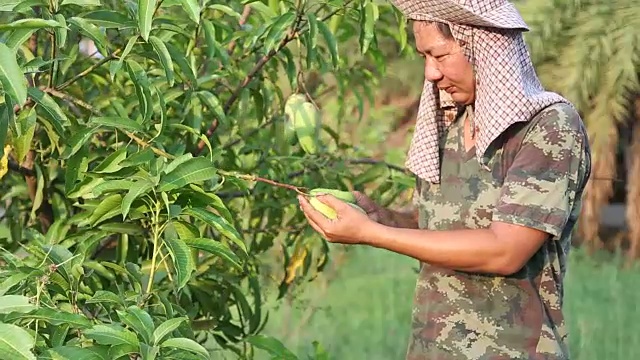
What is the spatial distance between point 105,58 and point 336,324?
3.04m

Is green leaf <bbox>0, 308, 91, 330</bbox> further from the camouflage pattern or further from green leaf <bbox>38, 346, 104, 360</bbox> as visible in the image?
the camouflage pattern

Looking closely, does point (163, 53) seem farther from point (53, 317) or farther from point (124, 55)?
point (53, 317)

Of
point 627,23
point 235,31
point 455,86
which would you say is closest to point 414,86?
point 627,23

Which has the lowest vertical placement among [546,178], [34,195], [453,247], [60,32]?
[34,195]

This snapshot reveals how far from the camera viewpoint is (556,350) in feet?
6.36

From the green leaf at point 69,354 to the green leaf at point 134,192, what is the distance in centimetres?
25

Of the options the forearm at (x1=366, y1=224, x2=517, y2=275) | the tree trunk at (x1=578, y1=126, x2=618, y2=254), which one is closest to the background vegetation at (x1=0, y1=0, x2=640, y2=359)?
the forearm at (x1=366, y1=224, x2=517, y2=275)

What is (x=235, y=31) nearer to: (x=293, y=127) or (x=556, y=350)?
(x=293, y=127)

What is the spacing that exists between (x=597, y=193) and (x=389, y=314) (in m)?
2.43

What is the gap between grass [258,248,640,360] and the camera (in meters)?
4.32

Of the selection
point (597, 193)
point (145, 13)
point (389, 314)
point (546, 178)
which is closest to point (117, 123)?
point (145, 13)

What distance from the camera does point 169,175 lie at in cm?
174

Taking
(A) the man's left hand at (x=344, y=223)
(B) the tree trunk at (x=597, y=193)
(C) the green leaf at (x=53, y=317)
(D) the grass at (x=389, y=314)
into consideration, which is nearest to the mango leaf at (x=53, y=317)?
(C) the green leaf at (x=53, y=317)

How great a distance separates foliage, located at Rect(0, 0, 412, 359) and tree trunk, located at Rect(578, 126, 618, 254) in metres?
3.72
